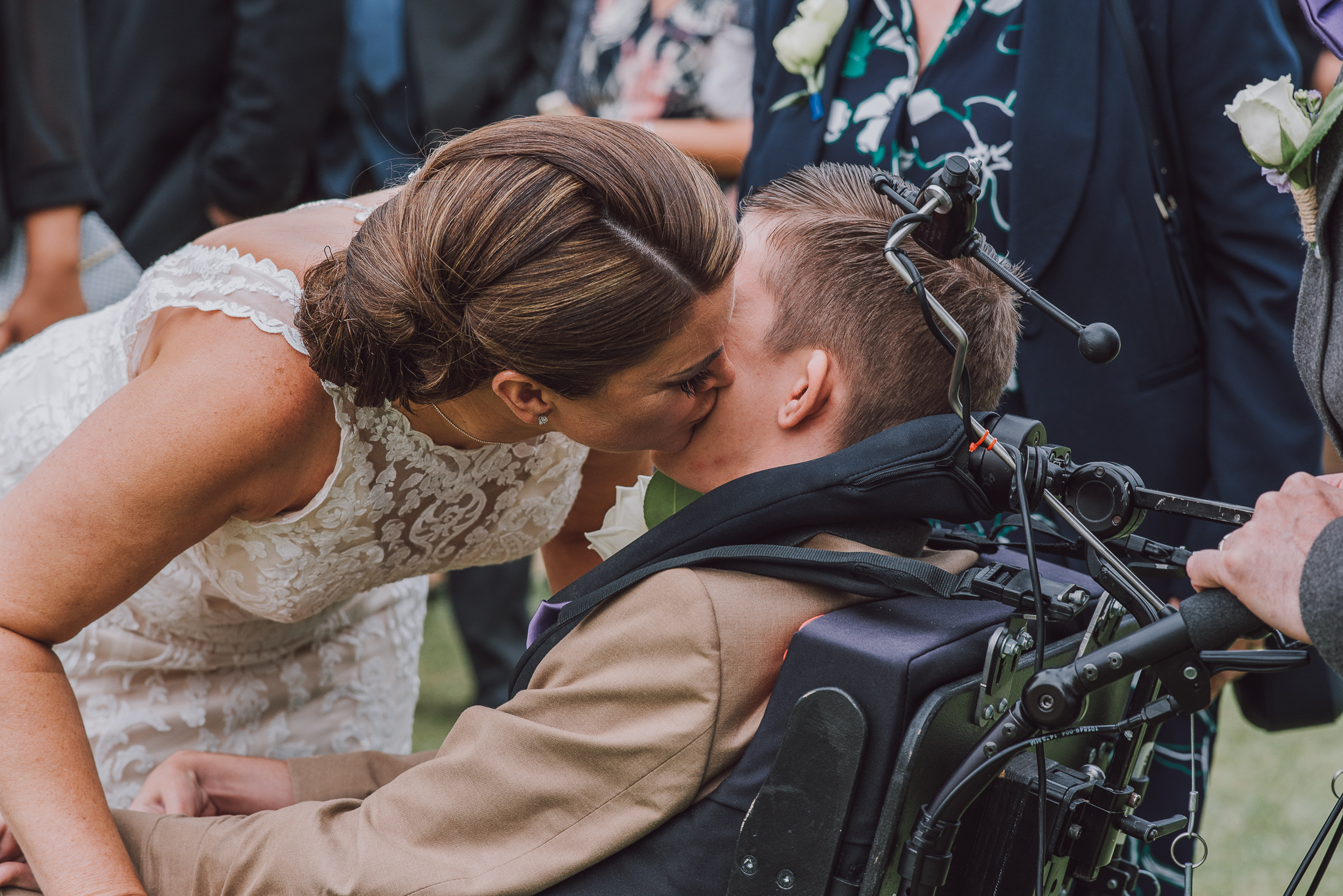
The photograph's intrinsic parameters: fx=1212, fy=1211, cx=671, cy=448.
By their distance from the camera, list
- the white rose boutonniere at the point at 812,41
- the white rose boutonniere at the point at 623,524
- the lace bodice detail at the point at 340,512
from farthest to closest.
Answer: the white rose boutonniere at the point at 812,41, the white rose boutonniere at the point at 623,524, the lace bodice detail at the point at 340,512

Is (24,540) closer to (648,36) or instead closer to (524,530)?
(524,530)

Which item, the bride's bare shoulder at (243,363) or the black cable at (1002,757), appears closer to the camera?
the black cable at (1002,757)

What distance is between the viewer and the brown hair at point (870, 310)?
1586 mm

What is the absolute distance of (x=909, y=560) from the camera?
4.29 feet

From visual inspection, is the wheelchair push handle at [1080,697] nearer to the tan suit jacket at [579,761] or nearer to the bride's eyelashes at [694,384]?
the tan suit jacket at [579,761]

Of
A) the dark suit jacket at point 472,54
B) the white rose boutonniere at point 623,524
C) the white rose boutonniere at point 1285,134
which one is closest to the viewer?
the white rose boutonniere at point 1285,134

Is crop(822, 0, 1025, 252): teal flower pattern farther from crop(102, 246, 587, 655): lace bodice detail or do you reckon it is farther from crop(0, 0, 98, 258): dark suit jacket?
crop(0, 0, 98, 258): dark suit jacket

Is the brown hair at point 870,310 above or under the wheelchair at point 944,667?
above

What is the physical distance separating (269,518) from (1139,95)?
150cm

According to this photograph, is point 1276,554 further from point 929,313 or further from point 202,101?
point 202,101

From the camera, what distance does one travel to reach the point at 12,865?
5.14 ft

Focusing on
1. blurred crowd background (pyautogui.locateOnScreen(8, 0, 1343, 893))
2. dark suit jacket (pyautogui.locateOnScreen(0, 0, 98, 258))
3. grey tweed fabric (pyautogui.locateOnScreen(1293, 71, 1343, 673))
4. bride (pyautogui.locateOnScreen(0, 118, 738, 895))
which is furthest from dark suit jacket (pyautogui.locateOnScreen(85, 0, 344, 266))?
grey tweed fabric (pyautogui.locateOnScreen(1293, 71, 1343, 673))

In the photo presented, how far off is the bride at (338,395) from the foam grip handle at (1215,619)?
0.65 metres

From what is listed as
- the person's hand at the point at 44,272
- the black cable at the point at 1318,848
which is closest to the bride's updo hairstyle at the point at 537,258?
the black cable at the point at 1318,848
